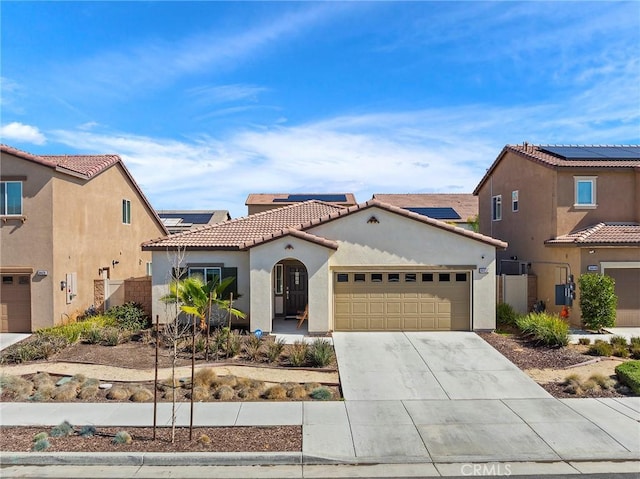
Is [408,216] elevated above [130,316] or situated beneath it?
elevated above

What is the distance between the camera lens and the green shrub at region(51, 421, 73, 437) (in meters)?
8.55

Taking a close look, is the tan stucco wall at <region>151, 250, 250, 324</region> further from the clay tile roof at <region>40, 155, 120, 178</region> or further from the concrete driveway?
the clay tile roof at <region>40, 155, 120, 178</region>

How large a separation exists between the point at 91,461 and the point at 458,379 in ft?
27.7

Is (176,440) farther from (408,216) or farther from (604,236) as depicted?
(604,236)

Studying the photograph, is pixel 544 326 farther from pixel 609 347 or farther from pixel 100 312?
pixel 100 312

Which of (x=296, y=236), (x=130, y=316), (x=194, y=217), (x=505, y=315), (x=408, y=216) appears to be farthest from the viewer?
(x=194, y=217)

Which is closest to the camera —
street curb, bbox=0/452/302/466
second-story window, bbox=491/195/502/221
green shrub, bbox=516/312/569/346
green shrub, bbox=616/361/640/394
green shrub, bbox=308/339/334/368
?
street curb, bbox=0/452/302/466

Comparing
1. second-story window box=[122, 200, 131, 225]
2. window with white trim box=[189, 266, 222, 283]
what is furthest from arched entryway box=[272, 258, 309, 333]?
second-story window box=[122, 200, 131, 225]

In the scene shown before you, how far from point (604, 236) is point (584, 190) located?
8.21 ft

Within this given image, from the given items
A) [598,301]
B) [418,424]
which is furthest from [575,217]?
[418,424]

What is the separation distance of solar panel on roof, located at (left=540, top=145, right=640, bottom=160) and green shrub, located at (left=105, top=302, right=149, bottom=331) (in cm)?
1846

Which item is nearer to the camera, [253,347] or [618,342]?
[253,347]

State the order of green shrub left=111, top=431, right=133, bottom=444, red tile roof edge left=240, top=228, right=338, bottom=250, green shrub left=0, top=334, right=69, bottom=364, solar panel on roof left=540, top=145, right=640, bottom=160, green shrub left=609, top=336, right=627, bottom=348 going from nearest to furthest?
green shrub left=111, top=431, right=133, bottom=444 → green shrub left=0, top=334, right=69, bottom=364 → green shrub left=609, top=336, right=627, bottom=348 → red tile roof edge left=240, top=228, right=338, bottom=250 → solar panel on roof left=540, top=145, right=640, bottom=160

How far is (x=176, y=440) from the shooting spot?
8344mm
